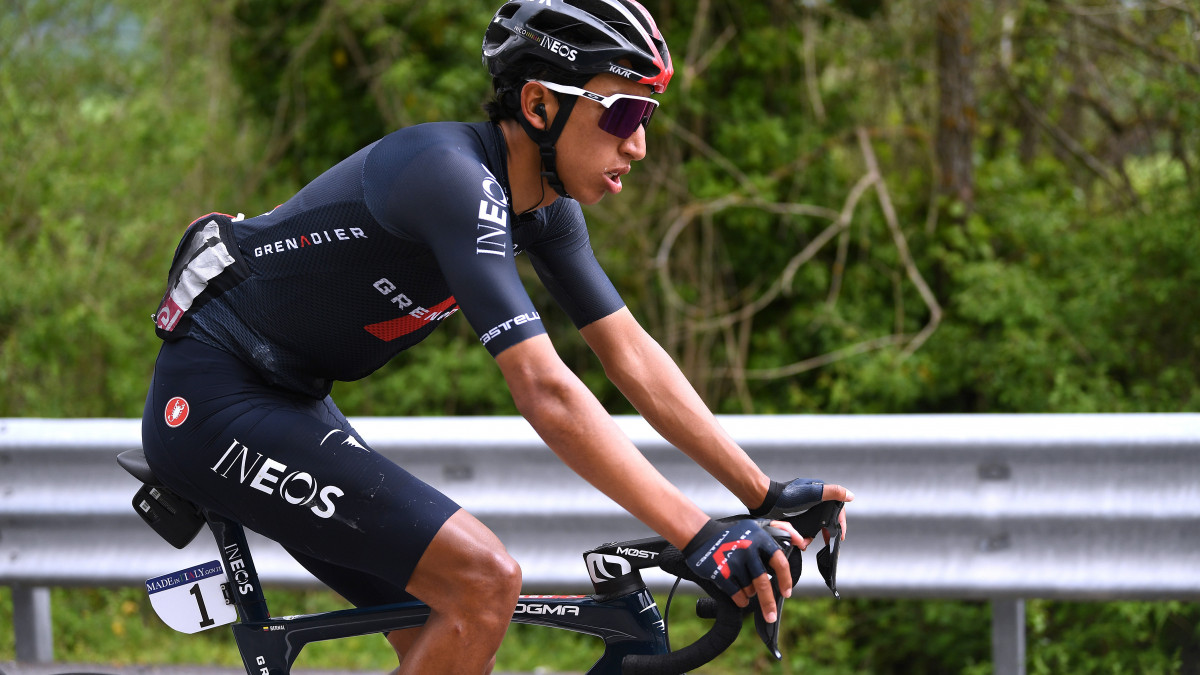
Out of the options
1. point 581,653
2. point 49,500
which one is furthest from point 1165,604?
point 49,500

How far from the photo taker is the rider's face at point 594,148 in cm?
210

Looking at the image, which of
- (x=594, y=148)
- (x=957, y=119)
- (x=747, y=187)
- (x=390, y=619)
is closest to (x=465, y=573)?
(x=390, y=619)

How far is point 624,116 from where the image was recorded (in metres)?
2.10

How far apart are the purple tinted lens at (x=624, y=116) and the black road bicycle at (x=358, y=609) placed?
0.77 meters

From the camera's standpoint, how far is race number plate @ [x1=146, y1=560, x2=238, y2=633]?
234 centimetres

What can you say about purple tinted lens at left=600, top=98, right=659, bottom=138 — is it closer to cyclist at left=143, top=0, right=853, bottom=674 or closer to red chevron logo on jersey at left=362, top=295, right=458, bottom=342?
cyclist at left=143, top=0, right=853, bottom=674

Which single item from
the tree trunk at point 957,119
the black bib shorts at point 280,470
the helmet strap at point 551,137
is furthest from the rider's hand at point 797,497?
the tree trunk at point 957,119

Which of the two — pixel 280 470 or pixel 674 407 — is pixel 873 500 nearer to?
pixel 674 407

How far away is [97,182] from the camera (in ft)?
23.1

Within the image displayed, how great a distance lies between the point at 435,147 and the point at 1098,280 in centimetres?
510

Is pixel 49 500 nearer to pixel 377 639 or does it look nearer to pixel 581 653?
pixel 377 639

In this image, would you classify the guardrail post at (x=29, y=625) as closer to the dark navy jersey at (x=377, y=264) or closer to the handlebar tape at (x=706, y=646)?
the dark navy jersey at (x=377, y=264)

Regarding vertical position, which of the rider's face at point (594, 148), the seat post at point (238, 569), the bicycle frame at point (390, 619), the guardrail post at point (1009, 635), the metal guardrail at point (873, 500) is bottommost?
the guardrail post at point (1009, 635)

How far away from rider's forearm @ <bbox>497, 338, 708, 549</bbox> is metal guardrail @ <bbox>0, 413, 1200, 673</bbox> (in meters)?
1.62
